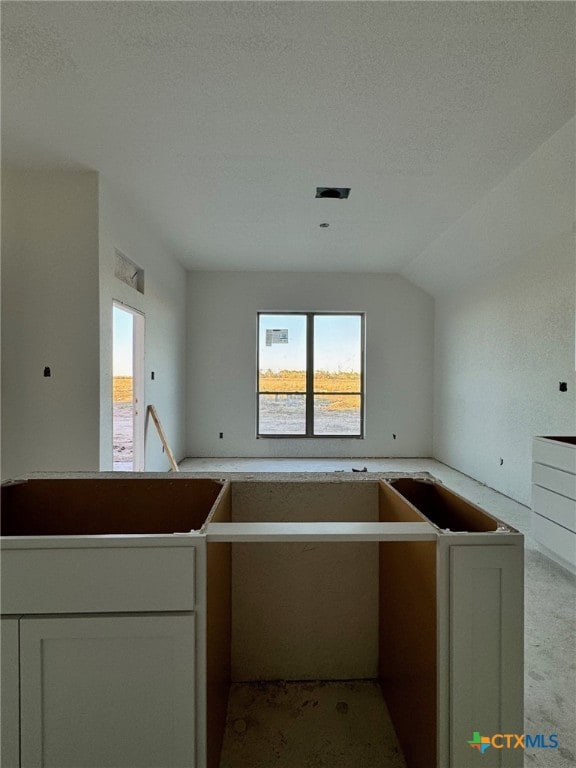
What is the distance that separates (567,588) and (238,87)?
3.71 meters

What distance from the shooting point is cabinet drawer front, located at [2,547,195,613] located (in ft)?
3.34

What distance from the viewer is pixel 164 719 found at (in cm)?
104

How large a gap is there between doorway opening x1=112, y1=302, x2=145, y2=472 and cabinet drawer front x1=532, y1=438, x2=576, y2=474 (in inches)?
154

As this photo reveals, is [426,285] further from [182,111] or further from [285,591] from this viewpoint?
[285,591]

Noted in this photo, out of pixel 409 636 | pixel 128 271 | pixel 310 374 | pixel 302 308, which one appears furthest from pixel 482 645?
pixel 302 308

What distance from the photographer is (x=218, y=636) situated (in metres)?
1.30

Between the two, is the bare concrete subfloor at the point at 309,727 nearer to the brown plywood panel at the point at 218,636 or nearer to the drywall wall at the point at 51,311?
the brown plywood panel at the point at 218,636

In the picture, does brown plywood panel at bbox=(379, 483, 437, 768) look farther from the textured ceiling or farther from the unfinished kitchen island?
the textured ceiling

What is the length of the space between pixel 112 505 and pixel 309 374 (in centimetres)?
522

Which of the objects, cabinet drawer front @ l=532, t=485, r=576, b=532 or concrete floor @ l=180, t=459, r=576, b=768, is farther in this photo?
cabinet drawer front @ l=532, t=485, r=576, b=532

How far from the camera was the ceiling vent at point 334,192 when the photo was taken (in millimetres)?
3523

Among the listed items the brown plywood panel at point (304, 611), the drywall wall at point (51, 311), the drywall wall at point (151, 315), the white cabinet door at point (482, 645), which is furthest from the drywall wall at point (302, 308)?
the white cabinet door at point (482, 645)

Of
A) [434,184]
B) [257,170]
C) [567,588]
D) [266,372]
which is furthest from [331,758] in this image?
[266,372]

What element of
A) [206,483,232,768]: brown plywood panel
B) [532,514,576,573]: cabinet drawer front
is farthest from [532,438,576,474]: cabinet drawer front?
[206,483,232,768]: brown plywood panel
